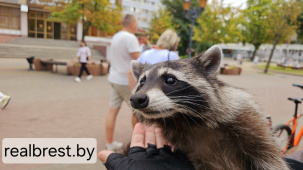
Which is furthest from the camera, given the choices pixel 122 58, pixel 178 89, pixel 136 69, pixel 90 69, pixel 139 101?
pixel 90 69

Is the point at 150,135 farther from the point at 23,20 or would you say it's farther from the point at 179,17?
the point at 179,17

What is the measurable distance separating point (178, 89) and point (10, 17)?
1.66 m

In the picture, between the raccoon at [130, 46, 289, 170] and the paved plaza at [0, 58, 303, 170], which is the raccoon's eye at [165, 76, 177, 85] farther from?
the paved plaza at [0, 58, 303, 170]

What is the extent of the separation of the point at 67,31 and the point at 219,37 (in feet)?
54.9

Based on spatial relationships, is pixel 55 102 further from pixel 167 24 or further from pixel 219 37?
pixel 167 24

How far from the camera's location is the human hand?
48.2 inches

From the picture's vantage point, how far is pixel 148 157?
1294 mm

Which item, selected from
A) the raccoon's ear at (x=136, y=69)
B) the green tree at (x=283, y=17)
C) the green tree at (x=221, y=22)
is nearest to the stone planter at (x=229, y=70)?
the green tree at (x=221, y=22)

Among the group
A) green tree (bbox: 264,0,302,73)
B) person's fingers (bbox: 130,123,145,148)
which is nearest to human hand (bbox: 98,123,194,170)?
person's fingers (bbox: 130,123,145,148)

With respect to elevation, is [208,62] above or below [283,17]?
below

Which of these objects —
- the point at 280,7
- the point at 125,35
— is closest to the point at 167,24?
the point at 280,7

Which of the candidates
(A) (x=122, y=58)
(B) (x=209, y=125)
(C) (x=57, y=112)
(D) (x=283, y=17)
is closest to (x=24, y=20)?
(A) (x=122, y=58)

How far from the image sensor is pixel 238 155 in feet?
4.75

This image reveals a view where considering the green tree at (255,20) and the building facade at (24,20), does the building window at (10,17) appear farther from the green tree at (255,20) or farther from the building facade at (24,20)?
the green tree at (255,20)
